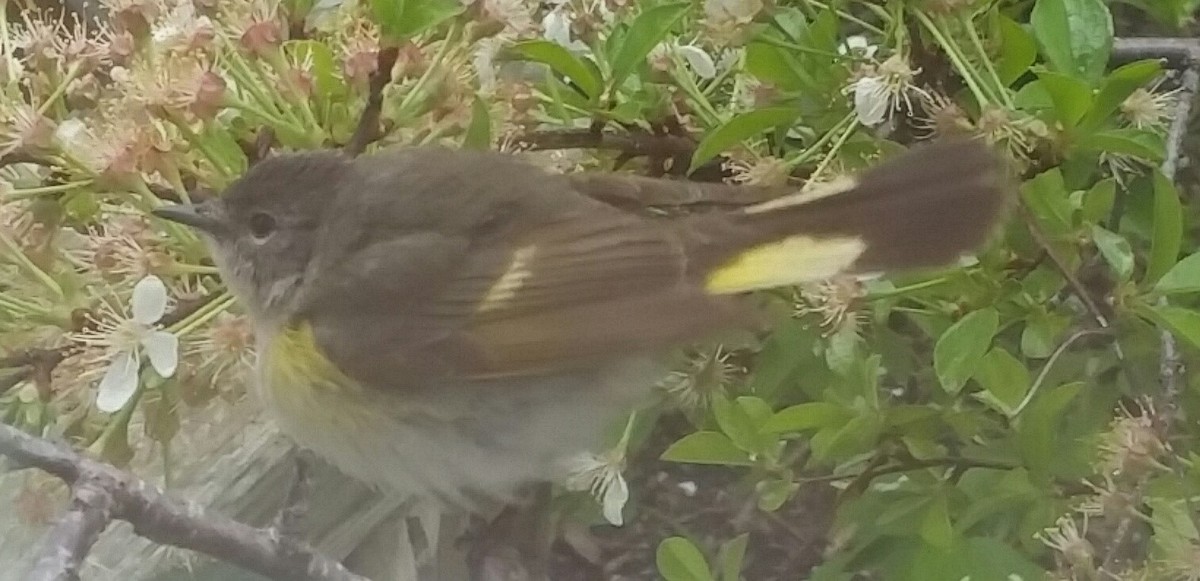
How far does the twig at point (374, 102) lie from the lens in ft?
1.80

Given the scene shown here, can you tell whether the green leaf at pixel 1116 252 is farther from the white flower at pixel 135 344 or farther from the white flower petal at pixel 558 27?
the white flower at pixel 135 344

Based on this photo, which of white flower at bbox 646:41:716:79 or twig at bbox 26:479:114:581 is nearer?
twig at bbox 26:479:114:581

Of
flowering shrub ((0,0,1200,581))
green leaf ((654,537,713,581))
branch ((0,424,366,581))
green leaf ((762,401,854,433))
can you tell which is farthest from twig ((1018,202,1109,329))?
branch ((0,424,366,581))

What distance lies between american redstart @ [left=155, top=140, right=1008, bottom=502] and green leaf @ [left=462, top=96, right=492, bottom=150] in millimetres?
30

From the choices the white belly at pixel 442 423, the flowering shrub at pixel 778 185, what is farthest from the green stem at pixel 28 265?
the white belly at pixel 442 423

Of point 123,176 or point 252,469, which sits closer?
→ point 123,176

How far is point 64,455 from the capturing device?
52 cm

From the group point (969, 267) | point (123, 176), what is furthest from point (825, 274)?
point (123, 176)

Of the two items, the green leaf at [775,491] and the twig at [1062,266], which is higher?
the twig at [1062,266]

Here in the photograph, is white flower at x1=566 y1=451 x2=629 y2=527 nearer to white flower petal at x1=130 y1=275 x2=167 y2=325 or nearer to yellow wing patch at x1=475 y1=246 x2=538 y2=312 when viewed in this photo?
yellow wing patch at x1=475 y1=246 x2=538 y2=312

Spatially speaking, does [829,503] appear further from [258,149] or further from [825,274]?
[258,149]

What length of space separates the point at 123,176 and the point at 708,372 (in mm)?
259

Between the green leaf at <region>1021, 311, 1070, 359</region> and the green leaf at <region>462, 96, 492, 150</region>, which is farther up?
the green leaf at <region>462, 96, 492, 150</region>

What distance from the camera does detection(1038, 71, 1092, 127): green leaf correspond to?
514 mm
